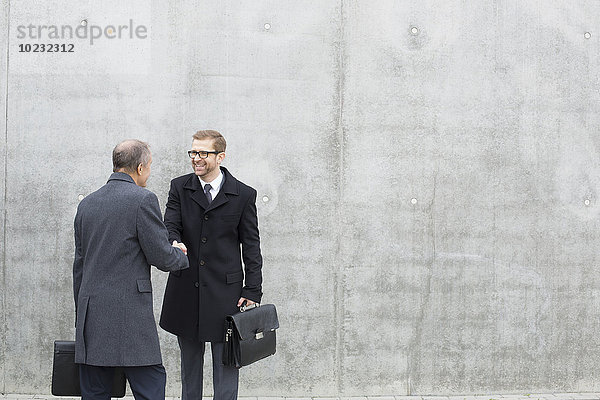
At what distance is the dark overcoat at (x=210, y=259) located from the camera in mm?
4496

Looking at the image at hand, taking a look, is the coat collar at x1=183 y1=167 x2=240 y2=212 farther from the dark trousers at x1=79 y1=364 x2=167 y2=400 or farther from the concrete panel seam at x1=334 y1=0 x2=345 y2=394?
the concrete panel seam at x1=334 y1=0 x2=345 y2=394

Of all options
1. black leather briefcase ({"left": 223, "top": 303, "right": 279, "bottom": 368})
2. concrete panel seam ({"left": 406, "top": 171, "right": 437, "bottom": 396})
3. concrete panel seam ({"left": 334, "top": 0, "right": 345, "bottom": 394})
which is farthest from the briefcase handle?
concrete panel seam ({"left": 406, "top": 171, "right": 437, "bottom": 396})

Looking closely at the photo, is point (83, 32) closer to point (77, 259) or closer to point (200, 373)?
point (77, 259)

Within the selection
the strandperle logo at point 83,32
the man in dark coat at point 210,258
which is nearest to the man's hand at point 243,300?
the man in dark coat at point 210,258

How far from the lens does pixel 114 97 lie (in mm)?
5887

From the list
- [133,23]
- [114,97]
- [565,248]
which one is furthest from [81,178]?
[565,248]

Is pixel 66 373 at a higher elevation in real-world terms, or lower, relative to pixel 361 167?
lower

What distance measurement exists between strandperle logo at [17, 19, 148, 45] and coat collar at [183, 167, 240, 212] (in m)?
1.80

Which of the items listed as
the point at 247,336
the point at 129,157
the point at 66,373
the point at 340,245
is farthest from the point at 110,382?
the point at 340,245

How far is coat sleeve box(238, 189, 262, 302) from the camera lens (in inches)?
179

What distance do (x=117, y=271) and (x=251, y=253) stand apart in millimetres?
906

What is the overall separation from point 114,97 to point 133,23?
60 centimetres

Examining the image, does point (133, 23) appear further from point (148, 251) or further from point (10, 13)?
point (148, 251)

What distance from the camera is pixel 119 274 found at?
395 cm
